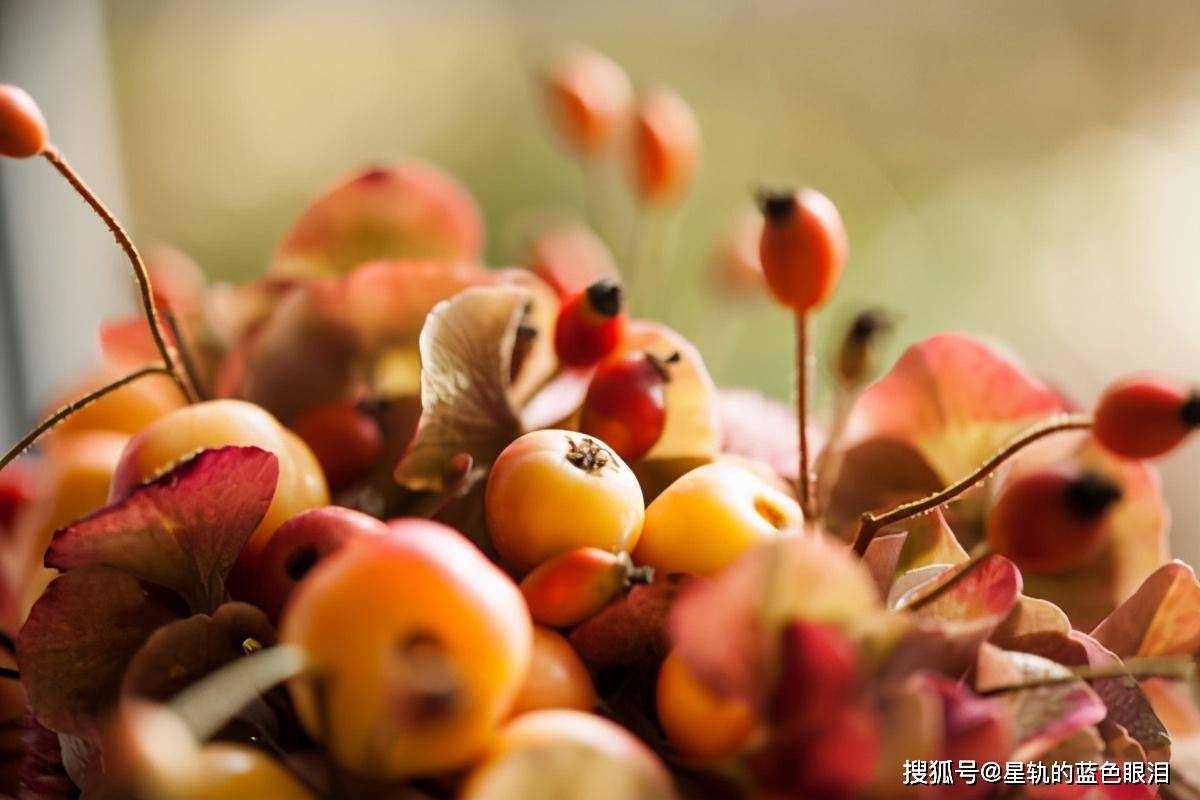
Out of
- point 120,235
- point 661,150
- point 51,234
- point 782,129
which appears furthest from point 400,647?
point 782,129

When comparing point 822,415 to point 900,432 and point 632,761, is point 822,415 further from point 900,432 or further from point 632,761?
point 632,761

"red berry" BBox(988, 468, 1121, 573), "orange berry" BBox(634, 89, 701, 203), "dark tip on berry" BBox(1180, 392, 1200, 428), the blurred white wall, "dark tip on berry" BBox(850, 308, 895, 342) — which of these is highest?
"orange berry" BBox(634, 89, 701, 203)

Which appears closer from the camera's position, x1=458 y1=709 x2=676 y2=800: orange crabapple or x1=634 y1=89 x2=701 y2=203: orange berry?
x1=458 y1=709 x2=676 y2=800: orange crabapple

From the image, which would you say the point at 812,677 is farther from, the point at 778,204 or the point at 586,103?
the point at 586,103

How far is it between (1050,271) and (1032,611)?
3.10 ft

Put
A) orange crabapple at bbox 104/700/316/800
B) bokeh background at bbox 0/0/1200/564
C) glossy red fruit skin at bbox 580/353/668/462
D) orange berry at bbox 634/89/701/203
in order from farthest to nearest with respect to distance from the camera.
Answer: bokeh background at bbox 0/0/1200/564 → orange berry at bbox 634/89/701/203 → glossy red fruit skin at bbox 580/353/668/462 → orange crabapple at bbox 104/700/316/800

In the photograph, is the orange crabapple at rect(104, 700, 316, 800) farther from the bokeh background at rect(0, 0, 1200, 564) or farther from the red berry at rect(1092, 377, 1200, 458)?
the bokeh background at rect(0, 0, 1200, 564)

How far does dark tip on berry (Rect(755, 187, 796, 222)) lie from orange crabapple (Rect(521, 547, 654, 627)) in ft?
0.27

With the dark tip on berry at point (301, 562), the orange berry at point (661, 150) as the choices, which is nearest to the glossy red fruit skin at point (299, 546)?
the dark tip on berry at point (301, 562)

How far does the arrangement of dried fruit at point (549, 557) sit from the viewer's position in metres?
0.17

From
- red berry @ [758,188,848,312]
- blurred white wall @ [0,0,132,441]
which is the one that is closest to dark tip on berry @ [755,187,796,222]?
red berry @ [758,188,848,312]

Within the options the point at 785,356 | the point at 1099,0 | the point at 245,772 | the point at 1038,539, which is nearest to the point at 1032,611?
the point at 1038,539

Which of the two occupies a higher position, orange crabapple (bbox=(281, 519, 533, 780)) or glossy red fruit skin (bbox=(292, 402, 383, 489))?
orange crabapple (bbox=(281, 519, 533, 780))

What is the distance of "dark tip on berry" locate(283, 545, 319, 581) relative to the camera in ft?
0.70
